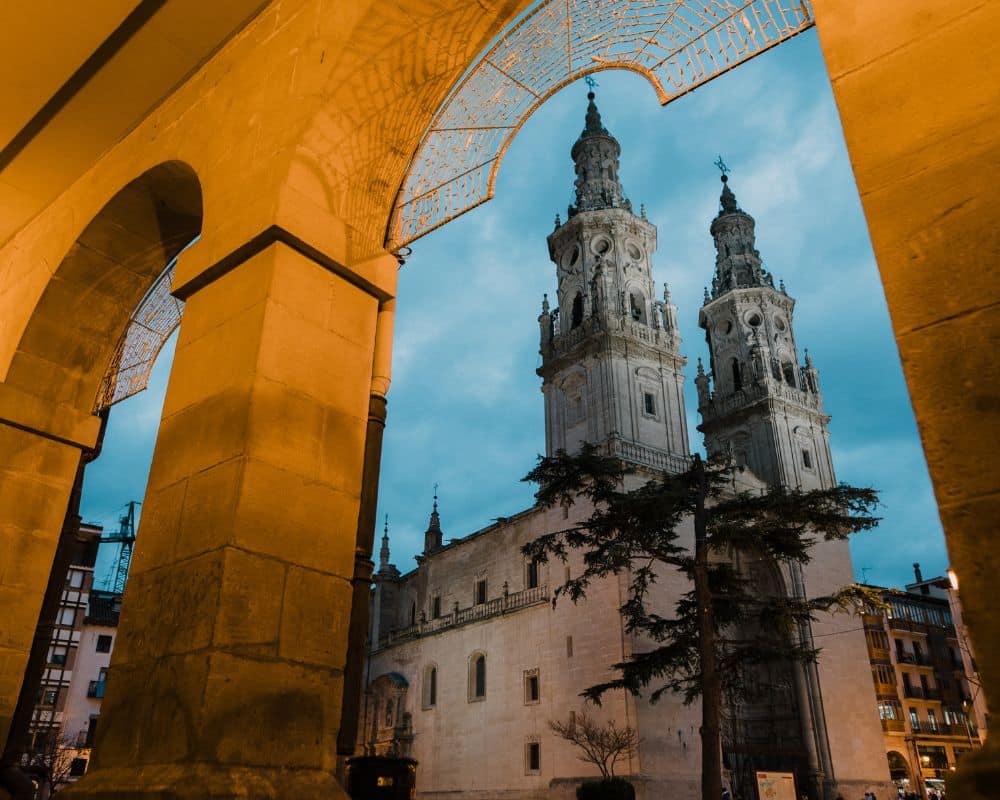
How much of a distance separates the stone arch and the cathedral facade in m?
20.9

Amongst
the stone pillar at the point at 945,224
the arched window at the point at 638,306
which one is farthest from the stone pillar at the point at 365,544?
the arched window at the point at 638,306

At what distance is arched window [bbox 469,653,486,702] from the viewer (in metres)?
30.2

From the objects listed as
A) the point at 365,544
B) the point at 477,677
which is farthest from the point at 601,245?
the point at 365,544

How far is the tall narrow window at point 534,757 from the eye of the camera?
26297 millimetres

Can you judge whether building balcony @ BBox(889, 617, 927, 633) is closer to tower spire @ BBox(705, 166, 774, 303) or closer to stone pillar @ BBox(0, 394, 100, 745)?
tower spire @ BBox(705, 166, 774, 303)

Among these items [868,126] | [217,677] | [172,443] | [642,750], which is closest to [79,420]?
[172,443]

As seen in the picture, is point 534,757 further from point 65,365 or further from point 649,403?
point 65,365

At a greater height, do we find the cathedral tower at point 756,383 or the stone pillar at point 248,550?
the cathedral tower at point 756,383

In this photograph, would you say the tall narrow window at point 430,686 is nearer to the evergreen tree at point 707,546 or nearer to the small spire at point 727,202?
the evergreen tree at point 707,546

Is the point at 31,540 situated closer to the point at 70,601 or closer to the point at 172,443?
the point at 172,443

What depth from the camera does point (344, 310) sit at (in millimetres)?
3707

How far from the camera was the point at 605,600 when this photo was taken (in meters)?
25.0

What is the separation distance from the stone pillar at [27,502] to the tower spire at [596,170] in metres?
32.6

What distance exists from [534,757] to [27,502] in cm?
2480
